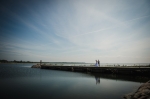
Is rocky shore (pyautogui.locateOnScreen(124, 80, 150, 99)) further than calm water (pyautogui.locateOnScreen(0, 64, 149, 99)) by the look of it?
No

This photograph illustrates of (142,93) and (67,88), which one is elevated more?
(142,93)

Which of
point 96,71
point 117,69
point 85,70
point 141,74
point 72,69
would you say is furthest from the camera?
point 72,69

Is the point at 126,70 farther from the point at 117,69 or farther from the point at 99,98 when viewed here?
the point at 99,98

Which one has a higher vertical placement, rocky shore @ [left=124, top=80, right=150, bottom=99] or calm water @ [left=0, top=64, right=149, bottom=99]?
rocky shore @ [left=124, top=80, right=150, bottom=99]

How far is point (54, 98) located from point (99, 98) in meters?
4.30

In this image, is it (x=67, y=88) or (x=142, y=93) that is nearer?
(x=142, y=93)

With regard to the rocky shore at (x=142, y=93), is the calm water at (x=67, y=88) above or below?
below

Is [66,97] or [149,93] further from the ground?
[149,93]

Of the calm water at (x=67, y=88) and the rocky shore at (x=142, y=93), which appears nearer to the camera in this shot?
the rocky shore at (x=142, y=93)

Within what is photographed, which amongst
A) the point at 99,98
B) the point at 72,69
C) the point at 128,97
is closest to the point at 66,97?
the point at 99,98

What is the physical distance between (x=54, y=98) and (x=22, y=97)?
3.16 meters

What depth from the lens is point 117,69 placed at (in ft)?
84.8

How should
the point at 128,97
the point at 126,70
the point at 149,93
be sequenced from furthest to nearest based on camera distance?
1. the point at 126,70
2. the point at 128,97
3. the point at 149,93

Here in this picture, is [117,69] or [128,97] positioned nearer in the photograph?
[128,97]
